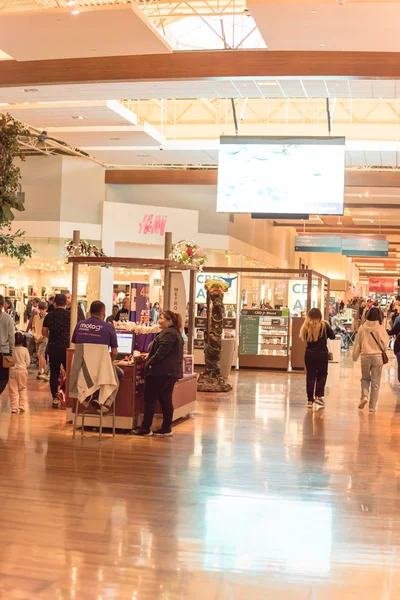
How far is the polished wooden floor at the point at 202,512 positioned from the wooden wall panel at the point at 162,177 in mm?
11871

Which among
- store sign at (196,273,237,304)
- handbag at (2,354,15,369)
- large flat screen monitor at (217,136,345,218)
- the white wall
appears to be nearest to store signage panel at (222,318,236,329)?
store sign at (196,273,237,304)

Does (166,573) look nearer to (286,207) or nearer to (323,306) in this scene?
(286,207)

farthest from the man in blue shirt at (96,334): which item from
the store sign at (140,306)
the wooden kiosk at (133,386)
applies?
the store sign at (140,306)

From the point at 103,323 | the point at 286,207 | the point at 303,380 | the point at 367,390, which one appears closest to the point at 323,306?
the point at 303,380

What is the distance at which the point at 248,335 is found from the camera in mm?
17953

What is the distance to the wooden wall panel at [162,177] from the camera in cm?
2091

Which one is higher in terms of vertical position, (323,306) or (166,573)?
(323,306)

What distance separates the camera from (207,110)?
1734 cm

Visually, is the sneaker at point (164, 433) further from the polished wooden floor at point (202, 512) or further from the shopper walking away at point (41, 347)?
the shopper walking away at point (41, 347)

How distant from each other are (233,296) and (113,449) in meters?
10.3

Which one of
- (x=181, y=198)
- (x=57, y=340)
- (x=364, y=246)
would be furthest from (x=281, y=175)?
(x=364, y=246)

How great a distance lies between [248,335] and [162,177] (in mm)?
5678

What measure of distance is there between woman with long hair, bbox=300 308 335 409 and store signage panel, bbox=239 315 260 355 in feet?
19.8

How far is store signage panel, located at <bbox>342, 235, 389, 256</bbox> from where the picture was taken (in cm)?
2716
